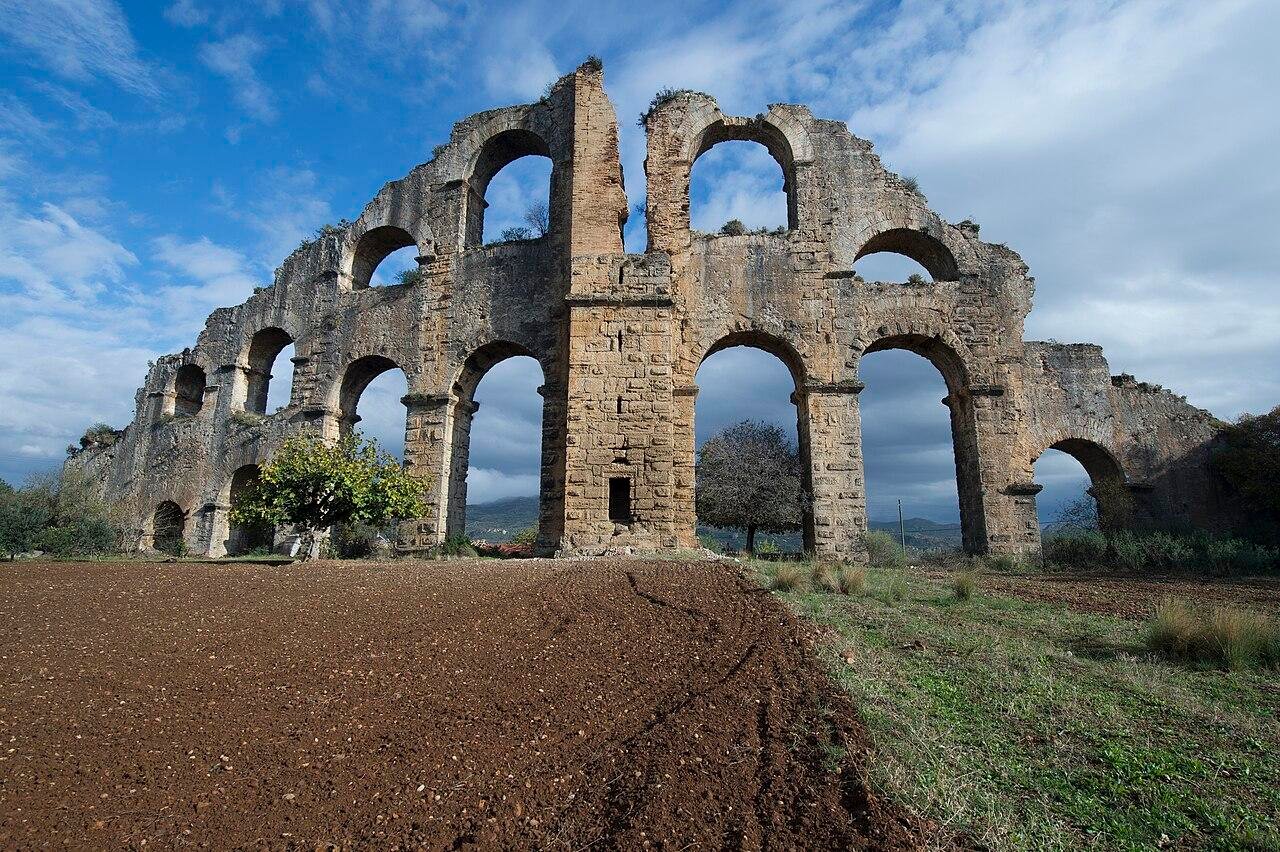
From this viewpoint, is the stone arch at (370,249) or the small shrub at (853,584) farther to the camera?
the stone arch at (370,249)

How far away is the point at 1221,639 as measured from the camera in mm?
4832

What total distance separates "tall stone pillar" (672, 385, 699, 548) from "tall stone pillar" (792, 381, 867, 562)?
272 centimetres

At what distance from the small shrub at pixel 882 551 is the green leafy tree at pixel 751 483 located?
1.76 metres

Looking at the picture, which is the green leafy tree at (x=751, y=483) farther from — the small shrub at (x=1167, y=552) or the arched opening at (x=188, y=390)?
the arched opening at (x=188, y=390)

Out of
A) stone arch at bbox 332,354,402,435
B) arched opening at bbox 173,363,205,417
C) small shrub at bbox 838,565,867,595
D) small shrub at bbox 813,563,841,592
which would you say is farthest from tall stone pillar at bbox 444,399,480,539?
arched opening at bbox 173,363,205,417

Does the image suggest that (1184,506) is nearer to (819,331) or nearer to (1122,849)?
(819,331)

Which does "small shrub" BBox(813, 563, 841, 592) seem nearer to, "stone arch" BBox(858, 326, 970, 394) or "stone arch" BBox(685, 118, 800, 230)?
"stone arch" BBox(858, 326, 970, 394)

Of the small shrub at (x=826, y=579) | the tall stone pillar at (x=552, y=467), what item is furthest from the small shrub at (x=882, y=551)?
the tall stone pillar at (x=552, y=467)

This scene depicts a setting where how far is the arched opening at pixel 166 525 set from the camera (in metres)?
18.5

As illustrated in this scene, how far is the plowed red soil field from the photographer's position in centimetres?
244

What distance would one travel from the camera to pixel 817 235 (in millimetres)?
15031

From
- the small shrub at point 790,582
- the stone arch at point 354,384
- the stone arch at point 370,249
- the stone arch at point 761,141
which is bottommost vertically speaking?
the small shrub at point 790,582

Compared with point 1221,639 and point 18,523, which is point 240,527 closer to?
point 18,523

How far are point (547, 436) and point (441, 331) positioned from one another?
4.05 metres
